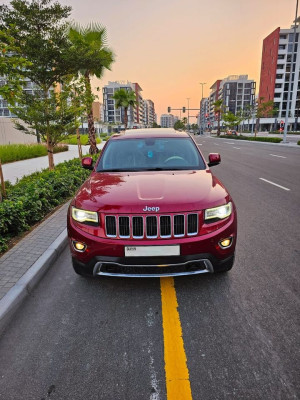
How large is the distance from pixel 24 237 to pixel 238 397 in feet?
12.9

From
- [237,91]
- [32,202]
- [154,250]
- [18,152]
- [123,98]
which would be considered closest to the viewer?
[154,250]

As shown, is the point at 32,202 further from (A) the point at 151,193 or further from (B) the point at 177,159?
(A) the point at 151,193

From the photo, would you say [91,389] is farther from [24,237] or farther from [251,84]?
[251,84]

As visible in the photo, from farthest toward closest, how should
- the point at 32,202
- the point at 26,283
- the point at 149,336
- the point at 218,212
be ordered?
the point at 32,202, the point at 26,283, the point at 218,212, the point at 149,336

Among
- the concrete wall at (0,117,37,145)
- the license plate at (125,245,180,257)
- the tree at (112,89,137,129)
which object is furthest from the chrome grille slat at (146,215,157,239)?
the tree at (112,89,137,129)

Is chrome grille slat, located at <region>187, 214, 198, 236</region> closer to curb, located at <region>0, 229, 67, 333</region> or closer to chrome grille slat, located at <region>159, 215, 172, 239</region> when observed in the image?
chrome grille slat, located at <region>159, 215, 172, 239</region>

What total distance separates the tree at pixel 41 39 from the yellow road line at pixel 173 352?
760 centimetres

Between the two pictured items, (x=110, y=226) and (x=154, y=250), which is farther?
(x=110, y=226)

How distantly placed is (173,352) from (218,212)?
1420mm

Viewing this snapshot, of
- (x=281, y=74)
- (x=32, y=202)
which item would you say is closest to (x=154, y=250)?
(x=32, y=202)

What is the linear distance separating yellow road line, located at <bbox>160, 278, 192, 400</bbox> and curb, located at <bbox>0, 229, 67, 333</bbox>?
1553 millimetres

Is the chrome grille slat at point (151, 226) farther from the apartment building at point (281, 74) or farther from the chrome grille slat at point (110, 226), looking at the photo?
the apartment building at point (281, 74)

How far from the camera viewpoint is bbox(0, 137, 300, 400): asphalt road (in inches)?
78.1

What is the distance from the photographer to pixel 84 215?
2.95 meters
